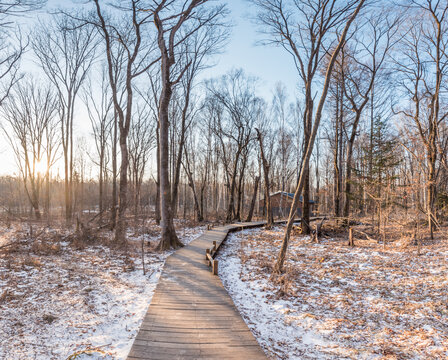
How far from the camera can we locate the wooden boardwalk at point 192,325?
3516 mm

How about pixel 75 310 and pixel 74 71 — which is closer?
pixel 75 310

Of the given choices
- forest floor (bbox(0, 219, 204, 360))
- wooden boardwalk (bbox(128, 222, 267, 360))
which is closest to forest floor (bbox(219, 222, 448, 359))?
wooden boardwalk (bbox(128, 222, 267, 360))

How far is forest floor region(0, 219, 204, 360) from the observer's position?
13.0 ft

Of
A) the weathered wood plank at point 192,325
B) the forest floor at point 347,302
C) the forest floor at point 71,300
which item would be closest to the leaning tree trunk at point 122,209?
the forest floor at point 71,300

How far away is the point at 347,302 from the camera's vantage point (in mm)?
5852

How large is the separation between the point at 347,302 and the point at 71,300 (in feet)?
20.9

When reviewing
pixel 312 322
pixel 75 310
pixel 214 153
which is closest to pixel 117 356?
pixel 75 310

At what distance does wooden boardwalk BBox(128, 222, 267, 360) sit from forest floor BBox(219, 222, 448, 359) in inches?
21.3

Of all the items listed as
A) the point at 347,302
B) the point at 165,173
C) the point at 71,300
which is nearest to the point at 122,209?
the point at 165,173

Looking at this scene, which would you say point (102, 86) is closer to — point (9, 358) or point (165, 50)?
point (165, 50)

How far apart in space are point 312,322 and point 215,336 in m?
2.23

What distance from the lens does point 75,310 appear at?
17.0ft

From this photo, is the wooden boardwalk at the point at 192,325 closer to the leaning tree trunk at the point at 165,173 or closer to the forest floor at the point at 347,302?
the forest floor at the point at 347,302

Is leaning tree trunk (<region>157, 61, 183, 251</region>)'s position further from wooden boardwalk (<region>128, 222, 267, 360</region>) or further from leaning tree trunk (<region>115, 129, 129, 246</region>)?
wooden boardwalk (<region>128, 222, 267, 360</region>)
